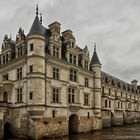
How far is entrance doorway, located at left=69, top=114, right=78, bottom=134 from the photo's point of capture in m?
38.8

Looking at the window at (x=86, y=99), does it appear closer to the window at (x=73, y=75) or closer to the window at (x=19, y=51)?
the window at (x=73, y=75)

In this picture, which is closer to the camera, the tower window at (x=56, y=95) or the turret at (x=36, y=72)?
the turret at (x=36, y=72)

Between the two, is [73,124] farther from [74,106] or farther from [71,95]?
[71,95]

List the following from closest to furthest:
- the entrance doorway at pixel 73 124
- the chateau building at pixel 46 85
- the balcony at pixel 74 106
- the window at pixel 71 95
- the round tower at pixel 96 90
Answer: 1. the chateau building at pixel 46 85
2. the balcony at pixel 74 106
3. the window at pixel 71 95
4. the entrance doorway at pixel 73 124
5. the round tower at pixel 96 90

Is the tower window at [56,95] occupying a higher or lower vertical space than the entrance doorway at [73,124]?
higher

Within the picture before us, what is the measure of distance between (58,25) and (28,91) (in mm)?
13044

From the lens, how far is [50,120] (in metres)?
32.6

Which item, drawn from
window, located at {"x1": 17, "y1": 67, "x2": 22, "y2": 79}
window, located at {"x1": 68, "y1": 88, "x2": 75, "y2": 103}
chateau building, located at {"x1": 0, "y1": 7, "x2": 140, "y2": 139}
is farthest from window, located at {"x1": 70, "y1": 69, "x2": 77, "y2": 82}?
window, located at {"x1": 17, "y1": 67, "x2": 22, "y2": 79}

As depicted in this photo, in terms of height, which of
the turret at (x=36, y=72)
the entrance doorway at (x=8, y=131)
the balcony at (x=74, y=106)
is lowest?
the entrance doorway at (x=8, y=131)

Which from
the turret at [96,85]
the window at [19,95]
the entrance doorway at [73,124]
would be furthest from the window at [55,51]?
the turret at [96,85]

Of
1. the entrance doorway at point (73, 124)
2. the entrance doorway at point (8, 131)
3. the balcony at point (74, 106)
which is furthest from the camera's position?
the entrance doorway at point (73, 124)

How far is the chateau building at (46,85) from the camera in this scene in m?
31.1

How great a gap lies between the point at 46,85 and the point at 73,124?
10.2 meters

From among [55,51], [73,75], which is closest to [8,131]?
[73,75]
